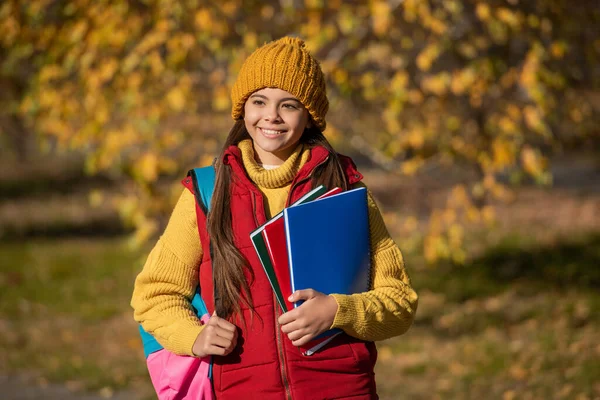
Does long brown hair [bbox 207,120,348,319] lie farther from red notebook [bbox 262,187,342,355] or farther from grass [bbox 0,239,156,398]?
grass [bbox 0,239,156,398]

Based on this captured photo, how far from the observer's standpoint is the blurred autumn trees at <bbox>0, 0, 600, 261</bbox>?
5.50m

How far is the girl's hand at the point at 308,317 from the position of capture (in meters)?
2.33

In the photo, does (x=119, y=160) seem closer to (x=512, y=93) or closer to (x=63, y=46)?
(x=63, y=46)

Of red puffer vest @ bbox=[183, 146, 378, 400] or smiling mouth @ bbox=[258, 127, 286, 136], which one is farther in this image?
smiling mouth @ bbox=[258, 127, 286, 136]

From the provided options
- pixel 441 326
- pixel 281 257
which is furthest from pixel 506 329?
pixel 281 257

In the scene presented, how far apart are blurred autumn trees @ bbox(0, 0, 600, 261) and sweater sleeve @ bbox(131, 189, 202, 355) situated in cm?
292

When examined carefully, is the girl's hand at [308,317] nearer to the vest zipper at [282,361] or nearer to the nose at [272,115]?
the vest zipper at [282,361]

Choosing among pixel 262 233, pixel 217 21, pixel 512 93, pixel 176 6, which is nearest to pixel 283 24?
pixel 217 21

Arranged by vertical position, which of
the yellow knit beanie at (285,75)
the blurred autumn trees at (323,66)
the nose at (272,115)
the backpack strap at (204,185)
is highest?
the blurred autumn trees at (323,66)

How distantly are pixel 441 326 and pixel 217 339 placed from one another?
15.9 feet

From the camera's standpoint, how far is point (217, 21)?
18.6 ft

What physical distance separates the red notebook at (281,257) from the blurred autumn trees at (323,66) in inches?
120

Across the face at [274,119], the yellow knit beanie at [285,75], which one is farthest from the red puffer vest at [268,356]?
the yellow knit beanie at [285,75]

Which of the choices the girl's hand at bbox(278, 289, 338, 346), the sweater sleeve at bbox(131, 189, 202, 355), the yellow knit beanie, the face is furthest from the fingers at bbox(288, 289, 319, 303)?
the yellow knit beanie
